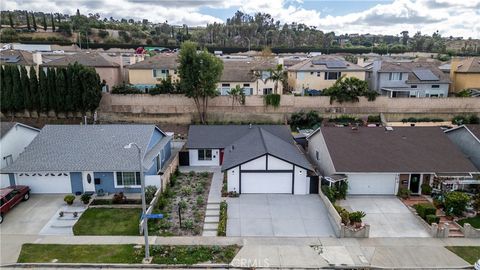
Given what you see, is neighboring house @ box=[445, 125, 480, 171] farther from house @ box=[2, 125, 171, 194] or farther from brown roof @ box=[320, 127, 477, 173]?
house @ box=[2, 125, 171, 194]

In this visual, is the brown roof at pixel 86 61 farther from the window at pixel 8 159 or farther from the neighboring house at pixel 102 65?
the window at pixel 8 159

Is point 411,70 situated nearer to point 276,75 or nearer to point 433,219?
point 276,75

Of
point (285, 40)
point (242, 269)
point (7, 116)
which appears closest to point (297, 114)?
point (242, 269)

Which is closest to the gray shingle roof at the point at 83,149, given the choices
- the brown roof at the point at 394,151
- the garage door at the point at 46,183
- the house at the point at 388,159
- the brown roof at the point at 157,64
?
the garage door at the point at 46,183

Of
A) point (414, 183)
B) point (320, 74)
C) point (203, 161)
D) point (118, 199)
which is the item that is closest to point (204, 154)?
point (203, 161)

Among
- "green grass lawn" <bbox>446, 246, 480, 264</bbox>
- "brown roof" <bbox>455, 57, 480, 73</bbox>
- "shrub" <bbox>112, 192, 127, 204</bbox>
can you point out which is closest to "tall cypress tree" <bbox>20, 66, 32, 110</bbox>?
"shrub" <bbox>112, 192, 127, 204</bbox>
